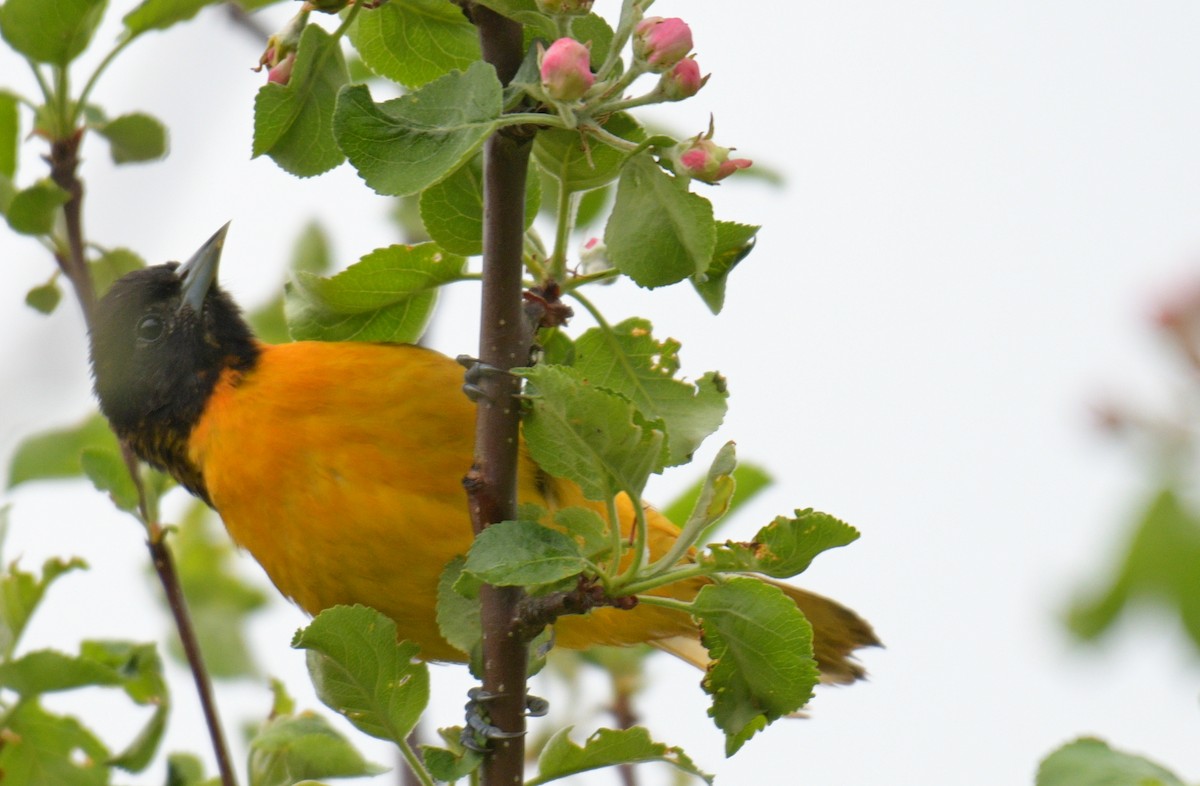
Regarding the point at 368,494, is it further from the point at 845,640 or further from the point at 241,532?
the point at 845,640

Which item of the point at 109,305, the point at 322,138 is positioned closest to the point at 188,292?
the point at 109,305

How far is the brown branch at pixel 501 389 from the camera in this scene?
2.29 metres

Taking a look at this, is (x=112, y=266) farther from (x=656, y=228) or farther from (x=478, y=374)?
(x=656, y=228)

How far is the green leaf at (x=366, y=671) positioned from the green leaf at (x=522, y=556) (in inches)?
16.8

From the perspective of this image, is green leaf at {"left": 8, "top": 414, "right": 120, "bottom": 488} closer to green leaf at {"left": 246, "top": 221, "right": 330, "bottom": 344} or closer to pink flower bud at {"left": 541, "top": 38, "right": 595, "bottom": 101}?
green leaf at {"left": 246, "top": 221, "right": 330, "bottom": 344}

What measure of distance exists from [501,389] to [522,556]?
0.33 metres

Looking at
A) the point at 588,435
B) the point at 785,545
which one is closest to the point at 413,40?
the point at 588,435

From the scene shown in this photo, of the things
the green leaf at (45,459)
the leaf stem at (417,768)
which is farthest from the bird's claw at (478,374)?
the green leaf at (45,459)

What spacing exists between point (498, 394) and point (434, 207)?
393 mm

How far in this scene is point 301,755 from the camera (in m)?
3.06

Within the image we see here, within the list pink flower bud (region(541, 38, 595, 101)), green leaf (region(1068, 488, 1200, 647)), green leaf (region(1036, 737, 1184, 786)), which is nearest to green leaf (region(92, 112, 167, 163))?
pink flower bud (region(541, 38, 595, 101))

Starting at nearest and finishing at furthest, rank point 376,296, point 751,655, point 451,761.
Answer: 1. point 751,655
2. point 451,761
3. point 376,296

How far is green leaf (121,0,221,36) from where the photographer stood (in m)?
3.58

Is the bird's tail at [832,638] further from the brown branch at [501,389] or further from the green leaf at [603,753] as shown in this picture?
the brown branch at [501,389]
